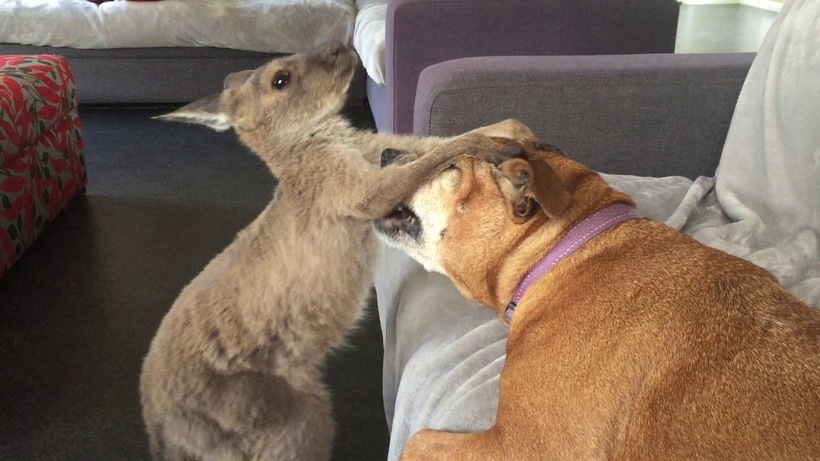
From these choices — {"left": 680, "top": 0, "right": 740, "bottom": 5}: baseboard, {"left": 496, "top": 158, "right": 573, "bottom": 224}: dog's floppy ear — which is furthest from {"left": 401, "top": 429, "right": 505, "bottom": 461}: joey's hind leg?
{"left": 680, "top": 0, "right": 740, "bottom": 5}: baseboard

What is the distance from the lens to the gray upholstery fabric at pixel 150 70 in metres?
4.43

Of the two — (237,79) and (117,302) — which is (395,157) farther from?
(117,302)

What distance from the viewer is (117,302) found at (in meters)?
2.50

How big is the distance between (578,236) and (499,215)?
0.15m

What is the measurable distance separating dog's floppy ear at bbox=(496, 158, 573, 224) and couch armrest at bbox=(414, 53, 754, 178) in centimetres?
71

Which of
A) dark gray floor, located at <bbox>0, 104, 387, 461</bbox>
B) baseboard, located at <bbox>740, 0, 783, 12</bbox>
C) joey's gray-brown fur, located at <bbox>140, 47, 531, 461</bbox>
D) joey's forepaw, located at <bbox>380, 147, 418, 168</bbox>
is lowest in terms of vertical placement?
baseboard, located at <bbox>740, 0, 783, 12</bbox>

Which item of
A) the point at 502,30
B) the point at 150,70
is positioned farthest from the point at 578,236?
the point at 150,70

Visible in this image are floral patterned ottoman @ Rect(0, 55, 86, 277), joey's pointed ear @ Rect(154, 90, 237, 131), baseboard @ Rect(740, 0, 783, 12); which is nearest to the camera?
joey's pointed ear @ Rect(154, 90, 237, 131)

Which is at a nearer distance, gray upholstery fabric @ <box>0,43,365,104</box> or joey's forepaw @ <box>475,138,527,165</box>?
joey's forepaw @ <box>475,138,527,165</box>

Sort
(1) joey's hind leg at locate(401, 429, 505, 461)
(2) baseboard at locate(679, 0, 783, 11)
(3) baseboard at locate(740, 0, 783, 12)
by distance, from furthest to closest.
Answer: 1. (2) baseboard at locate(679, 0, 783, 11)
2. (3) baseboard at locate(740, 0, 783, 12)
3. (1) joey's hind leg at locate(401, 429, 505, 461)

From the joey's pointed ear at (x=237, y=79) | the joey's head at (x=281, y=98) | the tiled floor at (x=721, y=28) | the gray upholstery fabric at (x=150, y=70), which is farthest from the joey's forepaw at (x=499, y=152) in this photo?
the tiled floor at (x=721, y=28)

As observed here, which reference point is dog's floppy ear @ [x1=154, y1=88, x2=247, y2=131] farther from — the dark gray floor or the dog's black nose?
the dark gray floor

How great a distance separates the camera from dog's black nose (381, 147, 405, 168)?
5.45 feet

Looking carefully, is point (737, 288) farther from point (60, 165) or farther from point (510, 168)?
point (60, 165)
